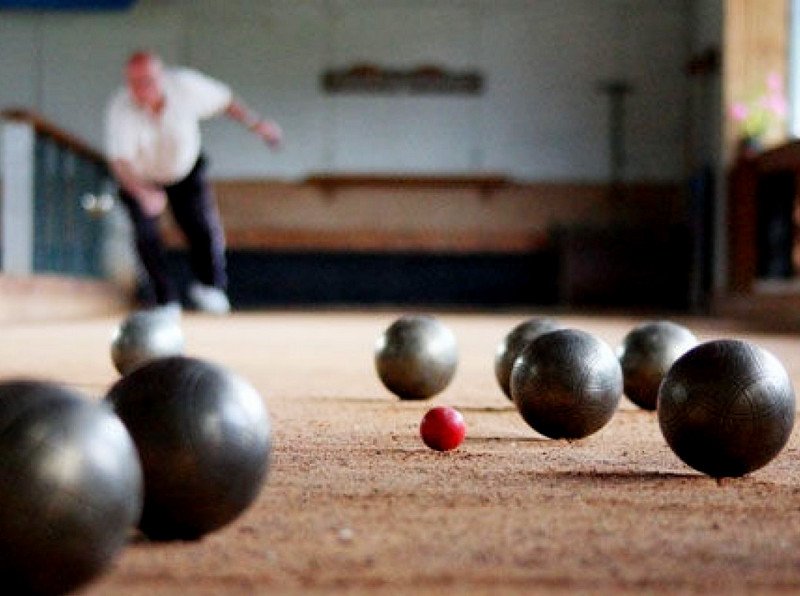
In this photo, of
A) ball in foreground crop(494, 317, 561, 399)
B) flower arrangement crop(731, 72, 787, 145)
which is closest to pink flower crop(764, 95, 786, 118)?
flower arrangement crop(731, 72, 787, 145)

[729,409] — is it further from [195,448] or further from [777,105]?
[777,105]

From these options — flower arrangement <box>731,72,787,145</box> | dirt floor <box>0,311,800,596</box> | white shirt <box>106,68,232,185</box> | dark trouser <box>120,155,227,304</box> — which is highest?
flower arrangement <box>731,72,787,145</box>

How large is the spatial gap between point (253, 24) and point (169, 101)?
26.8ft

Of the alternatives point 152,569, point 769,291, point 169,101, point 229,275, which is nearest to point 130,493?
point 152,569

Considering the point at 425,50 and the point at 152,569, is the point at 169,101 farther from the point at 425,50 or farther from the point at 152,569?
the point at 425,50

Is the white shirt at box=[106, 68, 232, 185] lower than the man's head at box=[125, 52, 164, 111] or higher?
lower

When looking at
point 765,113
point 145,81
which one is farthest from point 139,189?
point 765,113

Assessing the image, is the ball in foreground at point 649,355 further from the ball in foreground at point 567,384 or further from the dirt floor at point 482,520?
the ball in foreground at point 567,384

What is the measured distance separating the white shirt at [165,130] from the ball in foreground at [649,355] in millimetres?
3674

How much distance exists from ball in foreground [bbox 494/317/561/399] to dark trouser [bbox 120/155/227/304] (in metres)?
3.28

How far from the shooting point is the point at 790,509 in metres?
1.87

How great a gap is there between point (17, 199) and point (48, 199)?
3.01ft

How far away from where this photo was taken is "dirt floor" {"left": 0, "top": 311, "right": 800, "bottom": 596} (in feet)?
4.64

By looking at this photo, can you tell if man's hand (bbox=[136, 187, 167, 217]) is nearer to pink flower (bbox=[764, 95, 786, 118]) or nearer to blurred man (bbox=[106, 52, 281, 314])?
blurred man (bbox=[106, 52, 281, 314])
